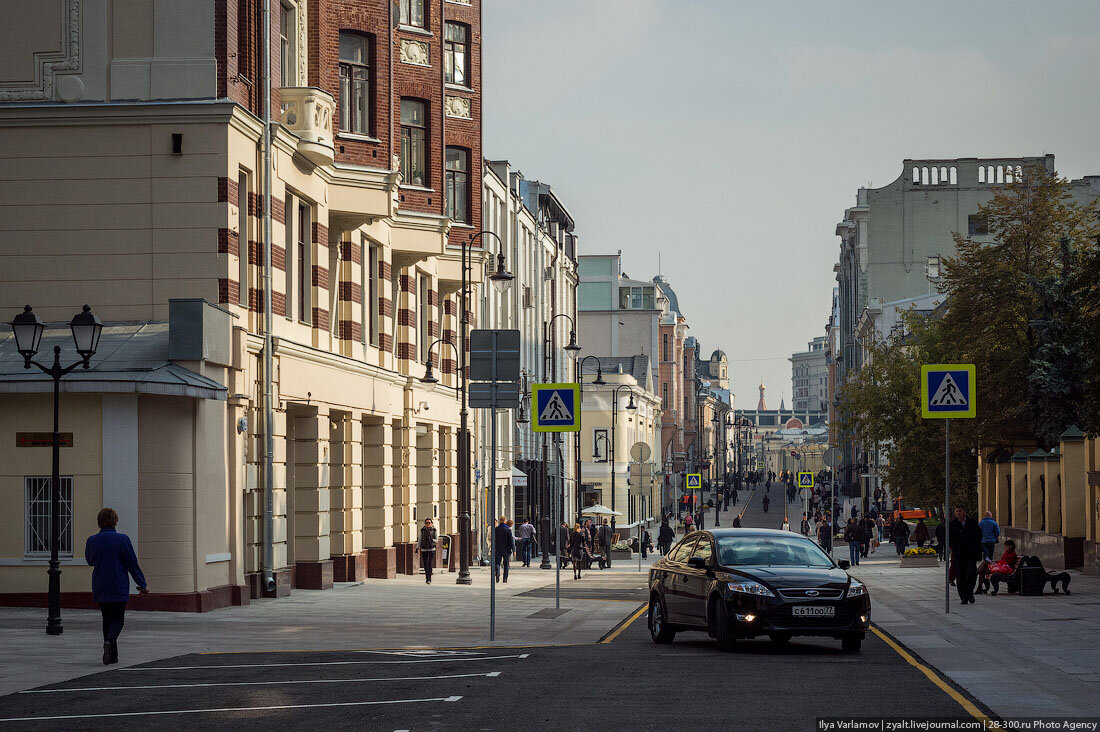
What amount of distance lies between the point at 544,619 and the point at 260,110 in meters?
10.4

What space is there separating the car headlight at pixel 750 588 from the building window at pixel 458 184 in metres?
26.2

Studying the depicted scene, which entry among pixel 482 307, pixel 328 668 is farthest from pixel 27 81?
pixel 482 307

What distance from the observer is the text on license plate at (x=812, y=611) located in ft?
52.9

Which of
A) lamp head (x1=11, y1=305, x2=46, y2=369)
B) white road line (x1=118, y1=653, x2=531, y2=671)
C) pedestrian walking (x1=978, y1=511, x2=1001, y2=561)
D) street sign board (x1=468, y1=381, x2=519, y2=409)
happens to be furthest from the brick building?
pedestrian walking (x1=978, y1=511, x2=1001, y2=561)

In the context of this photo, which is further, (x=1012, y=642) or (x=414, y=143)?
(x=414, y=143)

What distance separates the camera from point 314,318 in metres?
30.5

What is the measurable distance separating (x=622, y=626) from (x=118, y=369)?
850cm

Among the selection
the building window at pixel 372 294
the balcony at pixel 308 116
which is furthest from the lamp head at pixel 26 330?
the building window at pixel 372 294

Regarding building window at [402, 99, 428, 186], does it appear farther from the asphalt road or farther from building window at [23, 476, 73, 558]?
the asphalt road

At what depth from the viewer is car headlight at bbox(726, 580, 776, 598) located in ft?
53.2

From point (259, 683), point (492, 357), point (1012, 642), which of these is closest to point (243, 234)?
point (492, 357)

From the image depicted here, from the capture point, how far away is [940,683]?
43.0 feet

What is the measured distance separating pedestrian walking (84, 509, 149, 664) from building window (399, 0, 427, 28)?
79.6 ft

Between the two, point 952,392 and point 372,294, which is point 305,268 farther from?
point 952,392
